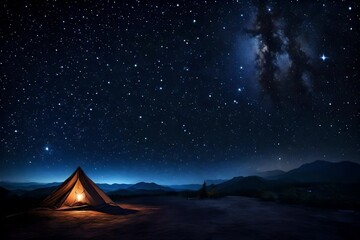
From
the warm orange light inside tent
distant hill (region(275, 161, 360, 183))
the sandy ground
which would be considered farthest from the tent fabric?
distant hill (region(275, 161, 360, 183))

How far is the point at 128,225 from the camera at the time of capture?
26.8 ft

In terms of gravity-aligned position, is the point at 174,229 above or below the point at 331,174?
below

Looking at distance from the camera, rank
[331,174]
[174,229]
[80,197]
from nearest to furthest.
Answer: [174,229]
[80,197]
[331,174]

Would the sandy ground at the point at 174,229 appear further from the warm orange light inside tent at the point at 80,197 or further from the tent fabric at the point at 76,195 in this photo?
the warm orange light inside tent at the point at 80,197

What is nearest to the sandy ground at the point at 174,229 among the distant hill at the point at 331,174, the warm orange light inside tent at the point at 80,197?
the warm orange light inside tent at the point at 80,197

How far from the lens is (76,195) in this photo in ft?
41.7

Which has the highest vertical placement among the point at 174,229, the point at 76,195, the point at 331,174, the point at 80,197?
the point at 331,174

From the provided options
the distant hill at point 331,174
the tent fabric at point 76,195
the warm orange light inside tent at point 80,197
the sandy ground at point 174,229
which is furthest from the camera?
the distant hill at point 331,174

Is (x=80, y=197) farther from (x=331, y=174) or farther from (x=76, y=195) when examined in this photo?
(x=331, y=174)

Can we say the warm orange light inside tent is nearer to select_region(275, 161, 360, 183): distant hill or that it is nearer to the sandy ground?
the sandy ground

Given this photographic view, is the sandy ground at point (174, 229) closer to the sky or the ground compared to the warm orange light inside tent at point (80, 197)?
Result: closer to the ground

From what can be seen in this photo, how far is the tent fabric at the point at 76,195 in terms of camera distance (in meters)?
12.2

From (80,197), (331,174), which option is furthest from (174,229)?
(331,174)

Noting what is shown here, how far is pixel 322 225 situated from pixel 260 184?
99812 millimetres
